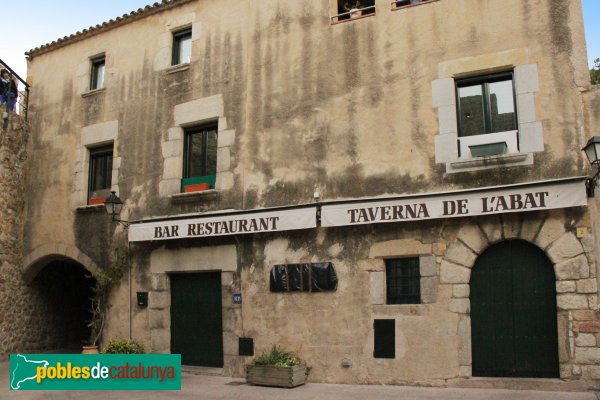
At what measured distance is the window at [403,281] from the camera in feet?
27.2

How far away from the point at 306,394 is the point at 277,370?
775mm

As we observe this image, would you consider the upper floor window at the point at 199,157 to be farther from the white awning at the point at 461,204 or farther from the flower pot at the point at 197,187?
the white awning at the point at 461,204

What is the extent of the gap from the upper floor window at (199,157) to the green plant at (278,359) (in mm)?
3297

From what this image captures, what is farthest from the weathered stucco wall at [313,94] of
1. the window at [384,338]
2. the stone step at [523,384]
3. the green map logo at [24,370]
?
the green map logo at [24,370]

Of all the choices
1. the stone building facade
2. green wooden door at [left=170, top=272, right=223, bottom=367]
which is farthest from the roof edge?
green wooden door at [left=170, top=272, right=223, bottom=367]

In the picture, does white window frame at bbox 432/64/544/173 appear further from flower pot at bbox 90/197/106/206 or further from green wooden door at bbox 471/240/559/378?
flower pot at bbox 90/197/106/206

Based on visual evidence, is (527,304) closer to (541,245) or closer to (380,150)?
(541,245)

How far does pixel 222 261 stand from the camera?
9.92 metres

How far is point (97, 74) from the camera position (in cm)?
1270

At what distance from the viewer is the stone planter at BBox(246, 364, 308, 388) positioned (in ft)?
27.2

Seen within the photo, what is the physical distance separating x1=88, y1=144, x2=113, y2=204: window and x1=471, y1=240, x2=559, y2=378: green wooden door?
25.7 feet

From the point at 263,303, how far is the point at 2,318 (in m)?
6.17

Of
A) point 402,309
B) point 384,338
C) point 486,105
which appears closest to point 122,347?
Result: point 384,338

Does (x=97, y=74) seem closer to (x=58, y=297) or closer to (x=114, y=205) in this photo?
(x=114, y=205)
